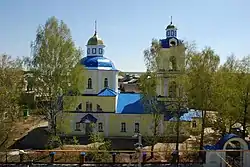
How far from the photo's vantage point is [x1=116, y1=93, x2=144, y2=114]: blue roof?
27.3m

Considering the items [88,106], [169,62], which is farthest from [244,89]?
[88,106]

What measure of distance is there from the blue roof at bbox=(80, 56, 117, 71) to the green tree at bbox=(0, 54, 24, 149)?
29.8 ft

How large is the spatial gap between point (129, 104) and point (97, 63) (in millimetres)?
4250

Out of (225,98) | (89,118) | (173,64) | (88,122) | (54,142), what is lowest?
(54,142)

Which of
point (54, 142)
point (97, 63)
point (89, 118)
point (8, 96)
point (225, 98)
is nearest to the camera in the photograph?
point (8, 96)

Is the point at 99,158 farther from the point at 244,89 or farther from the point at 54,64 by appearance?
the point at 244,89

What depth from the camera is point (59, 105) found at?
2312cm

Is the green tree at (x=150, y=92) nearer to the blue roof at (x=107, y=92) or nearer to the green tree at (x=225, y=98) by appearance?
the green tree at (x=225, y=98)

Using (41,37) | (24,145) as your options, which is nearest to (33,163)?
(24,145)

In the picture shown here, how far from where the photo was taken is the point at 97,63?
2850 centimetres

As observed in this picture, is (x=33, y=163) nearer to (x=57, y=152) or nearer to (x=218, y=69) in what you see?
(x=57, y=152)

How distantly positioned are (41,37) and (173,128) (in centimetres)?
993

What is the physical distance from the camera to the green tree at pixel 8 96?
18.6m

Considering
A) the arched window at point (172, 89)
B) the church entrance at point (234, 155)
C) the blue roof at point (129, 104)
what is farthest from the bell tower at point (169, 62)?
the church entrance at point (234, 155)
